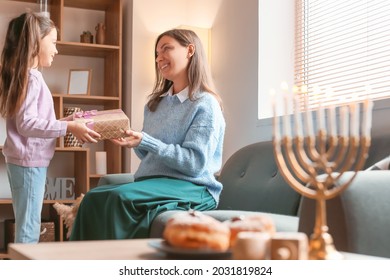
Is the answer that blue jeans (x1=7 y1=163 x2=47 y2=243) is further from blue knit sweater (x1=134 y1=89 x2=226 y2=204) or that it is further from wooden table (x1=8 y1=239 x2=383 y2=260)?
wooden table (x1=8 y1=239 x2=383 y2=260)

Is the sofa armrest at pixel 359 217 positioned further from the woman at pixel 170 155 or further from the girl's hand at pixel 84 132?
the girl's hand at pixel 84 132

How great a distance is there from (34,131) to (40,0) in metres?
2.10

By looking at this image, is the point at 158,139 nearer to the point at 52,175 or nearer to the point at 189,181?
the point at 189,181

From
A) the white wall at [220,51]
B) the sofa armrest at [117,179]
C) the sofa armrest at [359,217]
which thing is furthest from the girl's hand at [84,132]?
the white wall at [220,51]

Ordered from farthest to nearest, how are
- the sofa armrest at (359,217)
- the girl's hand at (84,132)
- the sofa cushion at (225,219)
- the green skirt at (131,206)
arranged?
the girl's hand at (84,132) → the green skirt at (131,206) → the sofa cushion at (225,219) → the sofa armrest at (359,217)

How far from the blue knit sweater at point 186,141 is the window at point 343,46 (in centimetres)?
61

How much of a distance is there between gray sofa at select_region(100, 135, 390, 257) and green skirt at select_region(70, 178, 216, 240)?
3.4 inches

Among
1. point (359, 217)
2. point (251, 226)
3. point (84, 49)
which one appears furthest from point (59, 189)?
point (251, 226)

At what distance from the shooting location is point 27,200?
2586 millimetres

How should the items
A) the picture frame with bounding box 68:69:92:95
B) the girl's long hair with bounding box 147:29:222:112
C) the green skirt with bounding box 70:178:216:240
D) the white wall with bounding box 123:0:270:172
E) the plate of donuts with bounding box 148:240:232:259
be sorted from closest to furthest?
the plate of donuts with bounding box 148:240:232:259, the green skirt with bounding box 70:178:216:240, the girl's long hair with bounding box 147:29:222:112, the white wall with bounding box 123:0:270:172, the picture frame with bounding box 68:69:92:95

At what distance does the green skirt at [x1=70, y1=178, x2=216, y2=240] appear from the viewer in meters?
2.40

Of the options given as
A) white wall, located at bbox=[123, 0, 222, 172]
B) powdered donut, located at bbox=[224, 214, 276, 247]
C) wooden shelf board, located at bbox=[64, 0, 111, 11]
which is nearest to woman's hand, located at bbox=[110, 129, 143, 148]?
powdered donut, located at bbox=[224, 214, 276, 247]

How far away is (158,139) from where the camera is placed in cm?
275

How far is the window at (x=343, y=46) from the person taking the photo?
314 centimetres
